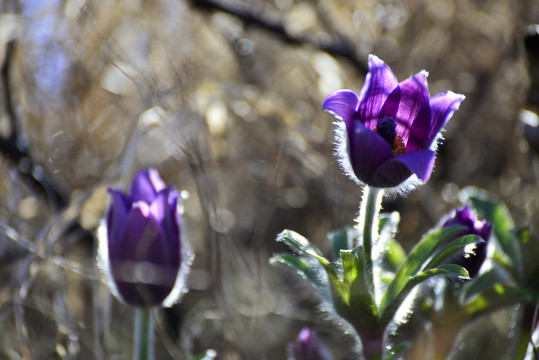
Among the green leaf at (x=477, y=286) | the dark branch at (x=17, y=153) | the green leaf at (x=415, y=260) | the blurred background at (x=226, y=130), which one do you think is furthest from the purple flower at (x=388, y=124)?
the dark branch at (x=17, y=153)

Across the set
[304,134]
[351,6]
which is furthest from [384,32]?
[304,134]

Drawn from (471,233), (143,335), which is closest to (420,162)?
(471,233)

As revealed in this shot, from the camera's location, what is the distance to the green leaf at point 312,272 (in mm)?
1129

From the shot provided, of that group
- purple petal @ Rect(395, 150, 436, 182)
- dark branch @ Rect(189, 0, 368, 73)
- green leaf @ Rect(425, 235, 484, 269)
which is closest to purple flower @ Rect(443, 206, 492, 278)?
green leaf @ Rect(425, 235, 484, 269)

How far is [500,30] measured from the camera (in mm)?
2748

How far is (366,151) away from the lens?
105 centimetres

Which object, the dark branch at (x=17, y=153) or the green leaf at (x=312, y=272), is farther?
the dark branch at (x=17, y=153)

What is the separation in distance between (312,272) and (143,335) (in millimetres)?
411

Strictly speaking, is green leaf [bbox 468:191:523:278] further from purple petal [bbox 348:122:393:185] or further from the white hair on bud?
purple petal [bbox 348:122:393:185]

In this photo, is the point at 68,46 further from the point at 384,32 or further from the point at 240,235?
the point at 384,32

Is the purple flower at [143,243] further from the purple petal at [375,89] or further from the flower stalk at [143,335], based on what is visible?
the purple petal at [375,89]

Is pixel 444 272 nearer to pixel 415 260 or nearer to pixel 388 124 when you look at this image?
pixel 415 260

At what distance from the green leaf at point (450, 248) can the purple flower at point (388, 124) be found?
0.48 feet

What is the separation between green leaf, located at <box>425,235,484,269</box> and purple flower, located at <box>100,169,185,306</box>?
0.52 meters
